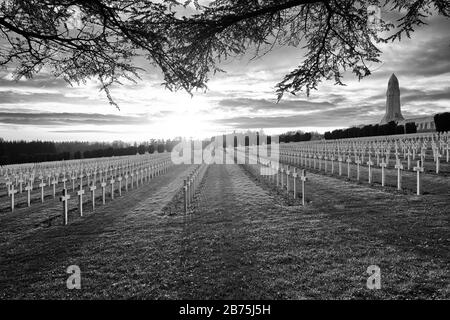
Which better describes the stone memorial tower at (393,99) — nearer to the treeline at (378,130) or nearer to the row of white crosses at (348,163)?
the treeline at (378,130)

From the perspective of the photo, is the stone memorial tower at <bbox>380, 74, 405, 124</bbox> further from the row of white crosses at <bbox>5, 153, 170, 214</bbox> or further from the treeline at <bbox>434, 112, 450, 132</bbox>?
the row of white crosses at <bbox>5, 153, 170, 214</bbox>

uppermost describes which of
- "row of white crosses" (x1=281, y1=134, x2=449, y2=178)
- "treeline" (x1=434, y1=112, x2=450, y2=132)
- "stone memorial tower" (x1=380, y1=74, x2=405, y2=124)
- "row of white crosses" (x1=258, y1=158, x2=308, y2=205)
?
"stone memorial tower" (x1=380, y1=74, x2=405, y2=124)

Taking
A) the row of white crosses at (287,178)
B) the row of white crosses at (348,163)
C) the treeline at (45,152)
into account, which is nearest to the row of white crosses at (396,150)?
the row of white crosses at (348,163)

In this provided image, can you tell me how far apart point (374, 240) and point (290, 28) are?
5.07 m

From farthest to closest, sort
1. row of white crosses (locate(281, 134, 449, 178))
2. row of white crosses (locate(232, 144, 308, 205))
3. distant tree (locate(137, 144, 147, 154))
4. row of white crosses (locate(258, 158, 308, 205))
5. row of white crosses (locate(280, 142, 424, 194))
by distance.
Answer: distant tree (locate(137, 144, 147, 154))
row of white crosses (locate(281, 134, 449, 178))
row of white crosses (locate(280, 142, 424, 194))
row of white crosses (locate(232, 144, 308, 205))
row of white crosses (locate(258, 158, 308, 205))

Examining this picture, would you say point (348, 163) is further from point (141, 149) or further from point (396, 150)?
point (141, 149)

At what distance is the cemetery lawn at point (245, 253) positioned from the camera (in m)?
4.11

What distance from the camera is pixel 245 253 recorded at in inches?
220

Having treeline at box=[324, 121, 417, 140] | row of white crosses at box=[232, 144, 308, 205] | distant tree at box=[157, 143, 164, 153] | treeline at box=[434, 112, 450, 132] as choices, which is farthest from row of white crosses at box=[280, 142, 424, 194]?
distant tree at box=[157, 143, 164, 153]

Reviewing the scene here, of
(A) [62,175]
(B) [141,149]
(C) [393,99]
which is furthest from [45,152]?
(C) [393,99]

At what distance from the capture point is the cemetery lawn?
4109mm

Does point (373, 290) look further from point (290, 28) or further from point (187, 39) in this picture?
point (290, 28)

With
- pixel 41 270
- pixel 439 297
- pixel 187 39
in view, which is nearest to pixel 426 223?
pixel 439 297

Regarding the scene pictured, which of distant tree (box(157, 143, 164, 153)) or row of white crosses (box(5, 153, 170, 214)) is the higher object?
distant tree (box(157, 143, 164, 153))
